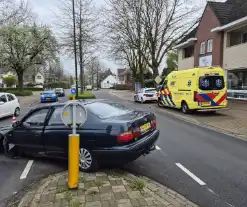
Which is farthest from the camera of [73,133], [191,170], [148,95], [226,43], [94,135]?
[148,95]

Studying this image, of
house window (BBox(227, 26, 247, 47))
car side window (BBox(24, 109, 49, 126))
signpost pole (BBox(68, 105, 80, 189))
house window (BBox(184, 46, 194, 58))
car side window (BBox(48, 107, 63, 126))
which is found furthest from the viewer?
house window (BBox(184, 46, 194, 58))

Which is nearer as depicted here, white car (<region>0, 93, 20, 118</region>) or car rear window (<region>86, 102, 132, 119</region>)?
car rear window (<region>86, 102, 132, 119</region>)

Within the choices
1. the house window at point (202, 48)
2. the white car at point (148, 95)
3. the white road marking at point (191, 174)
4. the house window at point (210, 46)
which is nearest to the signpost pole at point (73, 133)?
the white road marking at point (191, 174)

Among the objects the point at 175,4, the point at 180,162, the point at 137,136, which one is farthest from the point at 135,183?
the point at 175,4

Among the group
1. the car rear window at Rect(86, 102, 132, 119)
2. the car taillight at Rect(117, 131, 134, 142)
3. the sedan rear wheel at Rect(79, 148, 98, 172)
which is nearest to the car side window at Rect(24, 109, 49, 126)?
the car rear window at Rect(86, 102, 132, 119)

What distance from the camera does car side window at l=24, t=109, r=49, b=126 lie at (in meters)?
5.46

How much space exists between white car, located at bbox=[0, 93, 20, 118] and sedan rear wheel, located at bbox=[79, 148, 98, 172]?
9.59m

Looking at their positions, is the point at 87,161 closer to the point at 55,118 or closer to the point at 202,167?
the point at 55,118

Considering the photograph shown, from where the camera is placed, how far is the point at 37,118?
18.3 ft

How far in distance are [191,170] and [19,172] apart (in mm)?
3566

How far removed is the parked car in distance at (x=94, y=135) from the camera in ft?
14.9

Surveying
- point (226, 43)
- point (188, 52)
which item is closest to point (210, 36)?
point (226, 43)

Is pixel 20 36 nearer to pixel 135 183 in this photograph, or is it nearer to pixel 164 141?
pixel 164 141

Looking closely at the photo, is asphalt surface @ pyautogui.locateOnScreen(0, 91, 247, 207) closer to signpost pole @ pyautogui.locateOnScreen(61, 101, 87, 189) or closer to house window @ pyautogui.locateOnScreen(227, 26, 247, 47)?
signpost pole @ pyautogui.locateOnScreen(61, 101, 87, 189)
